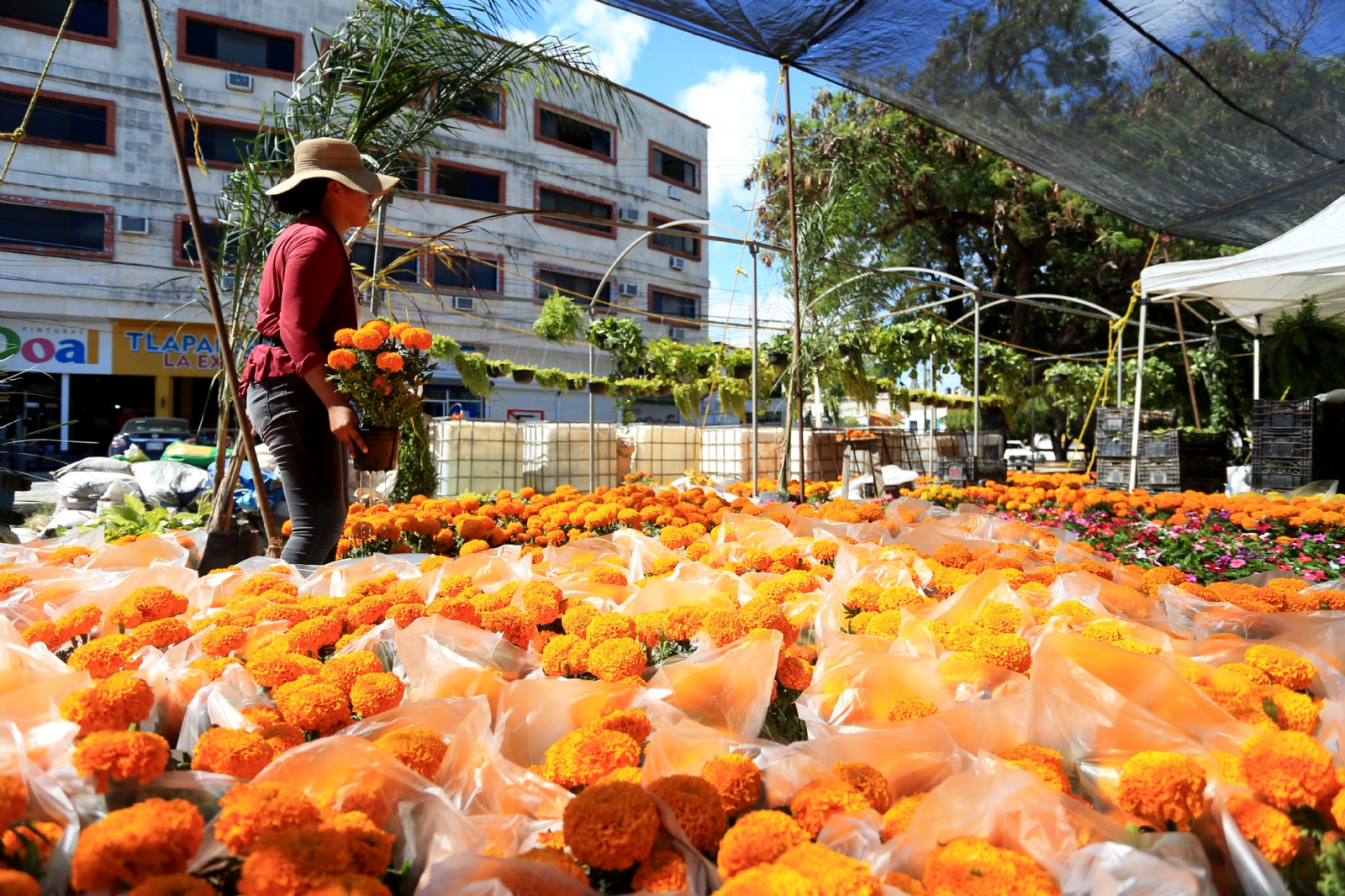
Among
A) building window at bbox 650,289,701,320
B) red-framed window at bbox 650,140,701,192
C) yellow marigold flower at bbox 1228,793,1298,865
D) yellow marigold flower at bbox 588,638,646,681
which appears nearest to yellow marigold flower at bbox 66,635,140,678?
yellow marigold flower at bbox 588,638,646,681

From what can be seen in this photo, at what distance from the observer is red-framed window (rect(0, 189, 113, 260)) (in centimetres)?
1644

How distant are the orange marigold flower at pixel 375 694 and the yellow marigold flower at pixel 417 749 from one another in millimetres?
118

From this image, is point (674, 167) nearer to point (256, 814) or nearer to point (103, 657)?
point (103, 657)

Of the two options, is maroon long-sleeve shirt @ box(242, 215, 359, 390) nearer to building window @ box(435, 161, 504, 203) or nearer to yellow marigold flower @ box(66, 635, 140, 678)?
yellow marigold flower @ box(66, 635, 140, 678)

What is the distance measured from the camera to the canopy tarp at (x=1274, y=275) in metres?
5.18

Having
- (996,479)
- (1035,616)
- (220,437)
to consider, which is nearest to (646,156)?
(996,479)

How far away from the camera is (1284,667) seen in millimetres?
1274

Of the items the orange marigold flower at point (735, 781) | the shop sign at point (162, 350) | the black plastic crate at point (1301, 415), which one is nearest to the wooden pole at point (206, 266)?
the orange marigold flower at point (735, 781)

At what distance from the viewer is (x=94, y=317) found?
17.1 meters

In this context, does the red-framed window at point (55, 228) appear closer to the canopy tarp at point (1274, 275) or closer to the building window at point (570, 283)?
the building window at point (570, 283)

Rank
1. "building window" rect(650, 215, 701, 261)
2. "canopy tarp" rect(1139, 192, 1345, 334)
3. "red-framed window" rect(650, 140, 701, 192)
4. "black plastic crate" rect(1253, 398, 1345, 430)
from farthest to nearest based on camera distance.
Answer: "building window" rect(650, 215, 701, 261) → "red-framed window" rect(650, 140, 701, 192) → "black plastic crate" rect(1253, 398, 1345, 430) → "canopy tarp" rect(1139, 192, 1345, 334)

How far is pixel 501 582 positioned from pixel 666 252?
2463 centimetres

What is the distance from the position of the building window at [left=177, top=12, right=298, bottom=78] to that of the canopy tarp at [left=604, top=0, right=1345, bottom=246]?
18.7 m

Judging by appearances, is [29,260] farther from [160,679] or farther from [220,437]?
[160,679]
